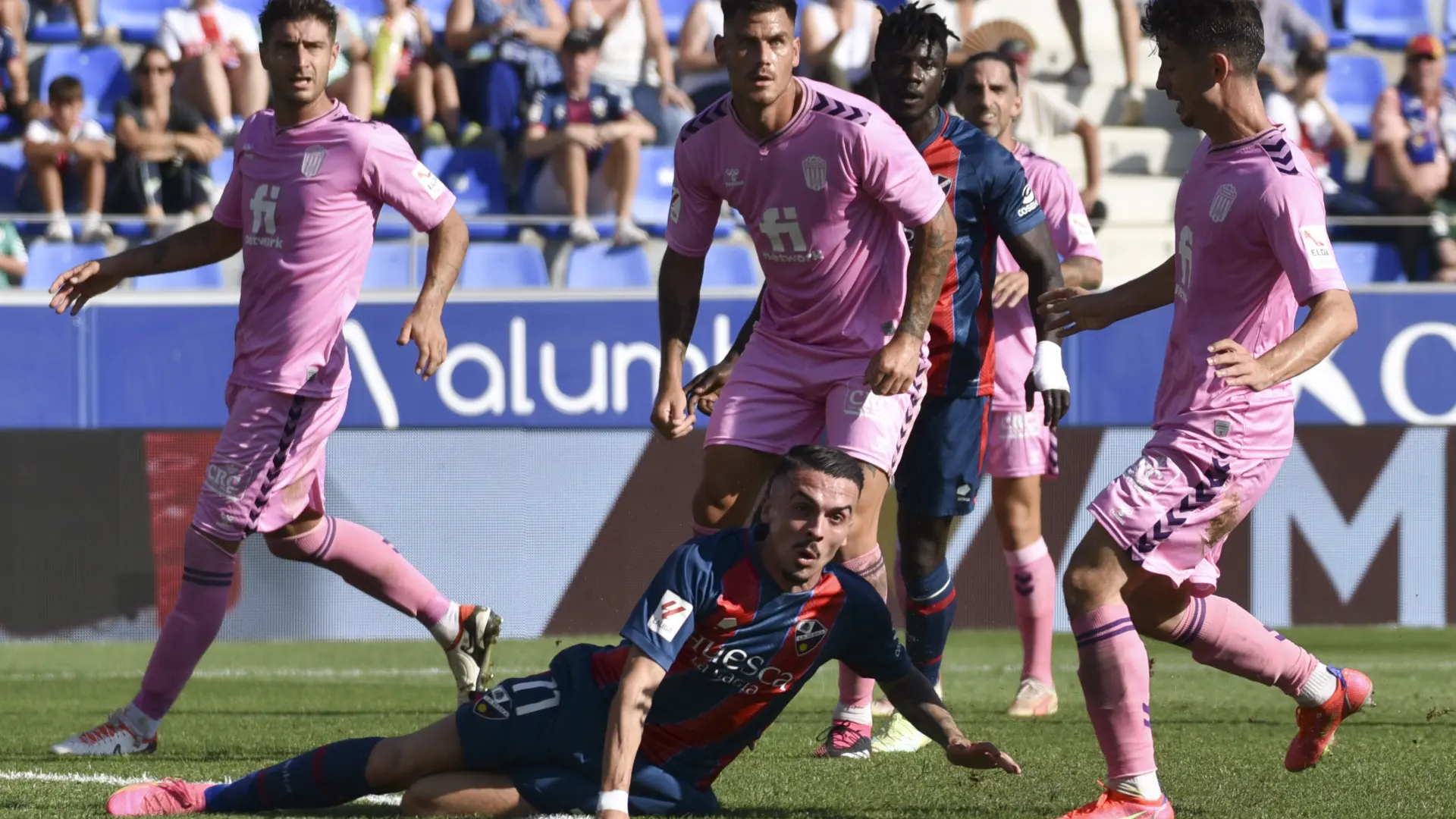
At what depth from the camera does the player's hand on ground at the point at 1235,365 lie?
4.28 metres

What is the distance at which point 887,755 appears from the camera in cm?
615

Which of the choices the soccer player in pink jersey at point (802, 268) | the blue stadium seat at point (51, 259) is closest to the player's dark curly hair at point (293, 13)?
the soccer player in pink jersey at point (802, 268)

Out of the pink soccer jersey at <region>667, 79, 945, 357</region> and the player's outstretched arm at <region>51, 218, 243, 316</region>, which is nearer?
the pink soccer jersey at <region>667, 79, 945, 357</region>

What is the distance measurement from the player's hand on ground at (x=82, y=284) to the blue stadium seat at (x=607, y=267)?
21.1 feet

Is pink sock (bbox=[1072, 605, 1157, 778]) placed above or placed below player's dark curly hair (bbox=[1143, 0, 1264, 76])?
below

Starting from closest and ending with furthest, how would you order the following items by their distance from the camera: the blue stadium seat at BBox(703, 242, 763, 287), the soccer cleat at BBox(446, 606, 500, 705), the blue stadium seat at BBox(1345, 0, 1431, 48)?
1. the soccer cleat at BBox(446, 606, 500, 705)
2. the blue stadium seat at BBox(703, 242, 763, 287)
3. the blue stadium seat at BBox(1345, 0, 1431, 48)

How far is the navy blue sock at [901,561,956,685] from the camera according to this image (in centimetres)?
639

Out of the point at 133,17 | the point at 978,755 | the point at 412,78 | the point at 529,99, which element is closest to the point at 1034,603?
the point at 978,755

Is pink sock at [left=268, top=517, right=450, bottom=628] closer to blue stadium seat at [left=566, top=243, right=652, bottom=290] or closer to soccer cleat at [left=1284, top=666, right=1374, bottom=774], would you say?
soccer cleat at [left=1284, top=666, right=1374, bottom=774]

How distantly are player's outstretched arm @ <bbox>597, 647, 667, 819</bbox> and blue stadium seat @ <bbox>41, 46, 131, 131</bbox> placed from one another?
10.7m

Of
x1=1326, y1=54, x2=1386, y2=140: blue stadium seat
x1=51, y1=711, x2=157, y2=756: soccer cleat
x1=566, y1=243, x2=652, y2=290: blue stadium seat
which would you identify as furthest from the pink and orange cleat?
x1=1326, y1=54, x2=1386, y2=140: blue stadium seat

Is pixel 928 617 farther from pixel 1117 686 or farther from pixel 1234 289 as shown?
pixel 1234 289

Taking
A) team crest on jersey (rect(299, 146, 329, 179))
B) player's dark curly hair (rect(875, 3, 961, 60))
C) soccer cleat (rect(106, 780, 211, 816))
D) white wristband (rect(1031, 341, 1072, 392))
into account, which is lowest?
soccer cleat (rect(106, 780, 211, 816))

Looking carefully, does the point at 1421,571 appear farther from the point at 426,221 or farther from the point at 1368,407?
the point at 426,221
